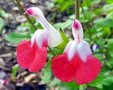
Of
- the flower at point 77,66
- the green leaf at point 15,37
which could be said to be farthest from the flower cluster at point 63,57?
the green leaf at point 15,37

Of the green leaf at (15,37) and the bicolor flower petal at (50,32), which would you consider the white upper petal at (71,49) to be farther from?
the green leaf at (15,37)

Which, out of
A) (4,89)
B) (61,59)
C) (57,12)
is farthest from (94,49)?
(57,12)

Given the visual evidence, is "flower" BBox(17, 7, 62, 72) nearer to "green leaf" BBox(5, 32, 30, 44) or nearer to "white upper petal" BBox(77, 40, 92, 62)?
"white upper petal" BBox(77, 40, 92, 62)

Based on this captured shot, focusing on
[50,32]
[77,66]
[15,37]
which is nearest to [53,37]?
[50,32]

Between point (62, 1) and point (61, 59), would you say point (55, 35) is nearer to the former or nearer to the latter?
point (61, 59)

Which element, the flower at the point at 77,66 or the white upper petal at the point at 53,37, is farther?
the white upper petal at the point at 53,37

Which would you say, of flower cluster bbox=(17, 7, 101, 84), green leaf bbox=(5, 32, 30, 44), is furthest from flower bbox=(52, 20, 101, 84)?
green leaf bbox=(5, 32, 30, 44)

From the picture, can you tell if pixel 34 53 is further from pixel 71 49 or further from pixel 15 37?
pixel 15 37
